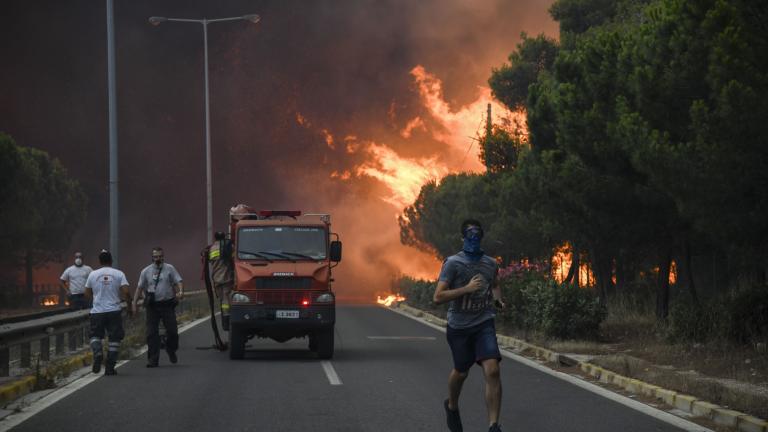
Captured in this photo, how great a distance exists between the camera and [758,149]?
15.7m

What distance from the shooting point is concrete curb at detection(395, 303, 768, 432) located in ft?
35.4

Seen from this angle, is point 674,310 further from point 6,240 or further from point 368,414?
point 6,240

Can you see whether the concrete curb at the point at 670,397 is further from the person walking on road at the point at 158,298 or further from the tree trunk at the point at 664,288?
the person walking on road at the point at 158,298

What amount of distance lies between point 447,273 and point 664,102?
10.2m

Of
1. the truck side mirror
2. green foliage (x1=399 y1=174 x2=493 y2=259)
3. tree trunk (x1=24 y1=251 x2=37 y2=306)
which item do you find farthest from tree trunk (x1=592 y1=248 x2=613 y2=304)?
tree trunk (x1=24 y1=251 x2=37 y2=306)

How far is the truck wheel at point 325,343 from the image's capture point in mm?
19875

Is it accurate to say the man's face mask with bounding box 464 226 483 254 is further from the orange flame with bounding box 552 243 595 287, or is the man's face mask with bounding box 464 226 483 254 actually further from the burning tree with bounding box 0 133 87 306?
the burning tree with bounding box 0 133 87 306

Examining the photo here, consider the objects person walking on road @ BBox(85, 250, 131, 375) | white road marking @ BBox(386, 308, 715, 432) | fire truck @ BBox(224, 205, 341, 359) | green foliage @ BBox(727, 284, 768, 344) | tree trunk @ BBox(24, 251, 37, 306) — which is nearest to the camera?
white road marking @ BBox(386, 308, 715, 432)

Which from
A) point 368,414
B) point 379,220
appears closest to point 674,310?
point 368,414

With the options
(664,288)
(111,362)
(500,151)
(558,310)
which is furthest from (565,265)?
(111,362)

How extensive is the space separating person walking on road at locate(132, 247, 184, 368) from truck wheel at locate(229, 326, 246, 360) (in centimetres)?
124

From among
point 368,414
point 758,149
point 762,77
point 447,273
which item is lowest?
point 368,414

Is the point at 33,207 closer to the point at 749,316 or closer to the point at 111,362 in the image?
the point at 111,362

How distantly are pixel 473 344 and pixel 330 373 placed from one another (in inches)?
289
